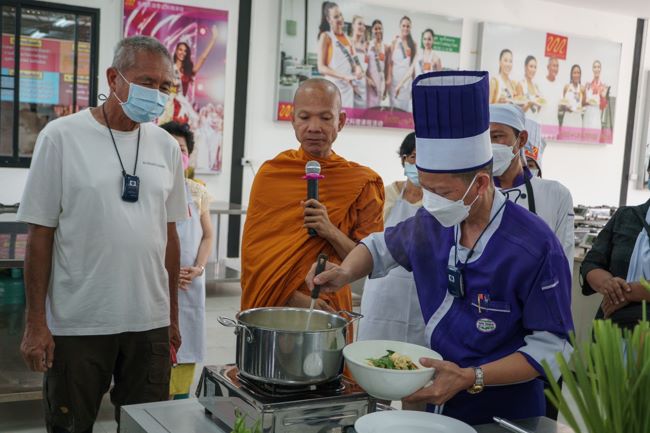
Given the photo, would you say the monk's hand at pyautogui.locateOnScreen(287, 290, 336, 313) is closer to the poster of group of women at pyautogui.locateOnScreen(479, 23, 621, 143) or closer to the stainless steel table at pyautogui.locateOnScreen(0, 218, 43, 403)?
the stainless steel table at pyautogui.locateOnScreen(0, 218, 43, 403)

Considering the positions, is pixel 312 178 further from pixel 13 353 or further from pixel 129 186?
pixel 13 353

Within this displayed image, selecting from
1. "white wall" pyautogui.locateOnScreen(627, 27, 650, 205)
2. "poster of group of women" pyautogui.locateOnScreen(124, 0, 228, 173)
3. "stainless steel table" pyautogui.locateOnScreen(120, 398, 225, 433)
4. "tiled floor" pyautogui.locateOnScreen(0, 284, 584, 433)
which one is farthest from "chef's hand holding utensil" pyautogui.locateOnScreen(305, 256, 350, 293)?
"white wall" pyautogui.locateOnScreen(627, 27, 650, 205)

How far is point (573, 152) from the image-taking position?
8320 mm

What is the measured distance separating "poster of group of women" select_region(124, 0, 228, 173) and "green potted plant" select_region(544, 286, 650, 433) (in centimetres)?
550

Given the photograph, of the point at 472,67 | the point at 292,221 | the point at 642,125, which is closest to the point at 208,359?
the point at 292,221

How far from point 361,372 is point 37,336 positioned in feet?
3.61

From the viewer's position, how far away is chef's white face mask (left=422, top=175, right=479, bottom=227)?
4.62ft

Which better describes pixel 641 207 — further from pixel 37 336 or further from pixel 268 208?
pixel 37 336

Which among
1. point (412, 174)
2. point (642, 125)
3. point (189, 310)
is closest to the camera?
point (412, 174)

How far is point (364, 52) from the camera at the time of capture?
6895mm

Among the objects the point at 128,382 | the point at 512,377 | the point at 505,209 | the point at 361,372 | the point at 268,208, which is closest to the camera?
the point at 361,372

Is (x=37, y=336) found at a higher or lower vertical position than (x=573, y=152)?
lower

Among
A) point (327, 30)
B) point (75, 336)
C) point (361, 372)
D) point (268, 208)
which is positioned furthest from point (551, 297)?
point (327, 30)

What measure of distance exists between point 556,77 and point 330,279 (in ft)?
23.6
